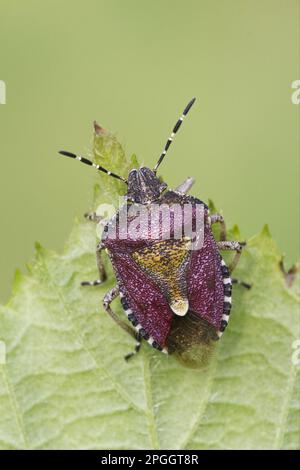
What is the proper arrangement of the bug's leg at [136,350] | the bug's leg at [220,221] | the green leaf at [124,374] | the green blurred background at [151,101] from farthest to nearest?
the green blurred background at [151,101], the bug's leg at [220,221], the bug's leg at [136,350], the green leaf at [124,374]

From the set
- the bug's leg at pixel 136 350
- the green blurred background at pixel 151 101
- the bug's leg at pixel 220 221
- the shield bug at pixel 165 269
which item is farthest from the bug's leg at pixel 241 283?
the green blurred background at pixel 151 101

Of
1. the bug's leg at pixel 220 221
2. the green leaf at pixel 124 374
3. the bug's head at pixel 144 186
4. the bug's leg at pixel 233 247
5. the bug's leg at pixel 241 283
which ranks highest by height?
the bug's head at pixel 144 186

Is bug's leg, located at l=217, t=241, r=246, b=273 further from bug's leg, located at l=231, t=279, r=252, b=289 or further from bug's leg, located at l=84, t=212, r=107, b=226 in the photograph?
bug's leg, located at l=84, t=212, r=107, b=226

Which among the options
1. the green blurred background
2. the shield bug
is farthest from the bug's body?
the green blurred background

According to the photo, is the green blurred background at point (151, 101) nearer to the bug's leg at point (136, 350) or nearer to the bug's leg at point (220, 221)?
the bug's leg at point (220, 221)

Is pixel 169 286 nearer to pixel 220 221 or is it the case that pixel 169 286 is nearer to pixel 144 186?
pixel 220 221
